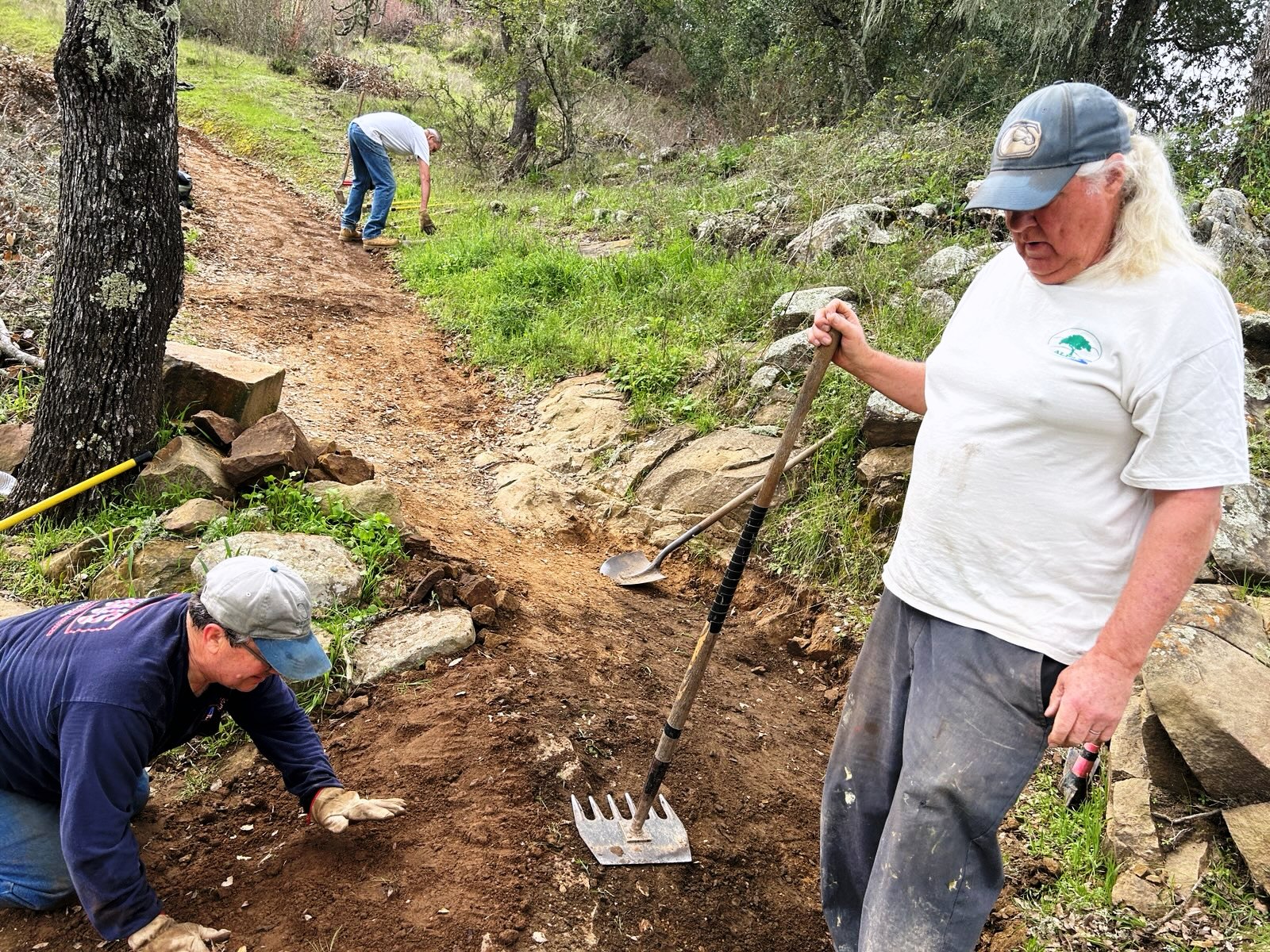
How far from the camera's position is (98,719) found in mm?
2248

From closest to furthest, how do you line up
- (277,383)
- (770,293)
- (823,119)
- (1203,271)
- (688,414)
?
1. (1203,271)
2. (277,383)
3. (688,414)
4. (770,293)
5. (823,119)

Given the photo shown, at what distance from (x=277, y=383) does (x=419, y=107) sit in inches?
468

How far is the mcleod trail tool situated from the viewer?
477 centimetres

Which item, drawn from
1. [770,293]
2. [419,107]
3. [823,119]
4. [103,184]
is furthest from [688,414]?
[419,107]

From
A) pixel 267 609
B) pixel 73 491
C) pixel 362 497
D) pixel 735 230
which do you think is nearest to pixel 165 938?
pixel 267 609

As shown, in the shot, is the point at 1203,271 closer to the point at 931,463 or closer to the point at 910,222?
the point at 931,463

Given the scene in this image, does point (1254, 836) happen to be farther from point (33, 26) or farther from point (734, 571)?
point (33, 26)

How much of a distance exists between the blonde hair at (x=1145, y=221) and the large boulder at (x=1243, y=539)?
7.99ft

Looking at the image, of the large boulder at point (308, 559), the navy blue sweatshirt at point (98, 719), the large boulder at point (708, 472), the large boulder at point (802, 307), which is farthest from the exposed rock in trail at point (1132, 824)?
the large boulder at point (802, 307)

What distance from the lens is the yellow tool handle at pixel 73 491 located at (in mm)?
3590

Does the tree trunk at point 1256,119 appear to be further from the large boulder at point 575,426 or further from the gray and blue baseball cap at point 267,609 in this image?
the gray and blue baseball cap at point 267,609

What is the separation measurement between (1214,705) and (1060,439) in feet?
5.57

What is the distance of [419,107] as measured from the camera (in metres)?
15.3

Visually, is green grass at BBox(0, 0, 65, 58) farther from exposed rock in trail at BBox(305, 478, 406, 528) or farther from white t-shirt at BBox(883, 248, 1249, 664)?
white t-shirt at BBox(883, 248, 1249, 664)
